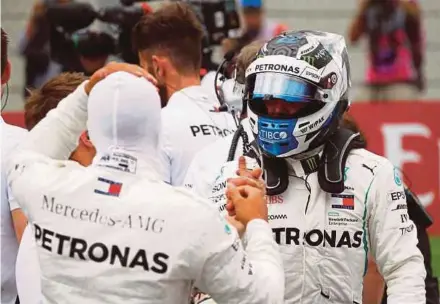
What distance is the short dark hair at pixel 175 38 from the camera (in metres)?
6.12

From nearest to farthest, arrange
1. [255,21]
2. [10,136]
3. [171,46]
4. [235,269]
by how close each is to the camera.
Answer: [235,269] → [10,136] → [171,46] → [255,21]

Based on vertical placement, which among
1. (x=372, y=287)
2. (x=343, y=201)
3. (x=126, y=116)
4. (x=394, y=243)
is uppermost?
(x=126, y=116)

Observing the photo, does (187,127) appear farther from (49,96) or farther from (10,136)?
(10,136)

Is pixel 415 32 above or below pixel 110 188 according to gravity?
below

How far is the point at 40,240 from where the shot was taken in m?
3.49

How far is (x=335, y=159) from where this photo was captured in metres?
4.25

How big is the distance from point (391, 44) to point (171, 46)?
6.97m

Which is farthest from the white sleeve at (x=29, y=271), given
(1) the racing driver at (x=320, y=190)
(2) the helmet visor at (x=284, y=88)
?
(2) the helmet visor at (x=284, y=88)

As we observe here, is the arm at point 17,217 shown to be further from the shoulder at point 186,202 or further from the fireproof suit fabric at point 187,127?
the shoulder at point 186,202

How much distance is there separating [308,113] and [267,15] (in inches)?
344

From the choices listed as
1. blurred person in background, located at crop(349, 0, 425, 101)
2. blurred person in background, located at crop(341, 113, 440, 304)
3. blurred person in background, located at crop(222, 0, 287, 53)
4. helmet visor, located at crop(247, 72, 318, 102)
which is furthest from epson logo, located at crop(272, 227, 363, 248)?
blurred person in background, located at crop(349, 0, 425, 101)

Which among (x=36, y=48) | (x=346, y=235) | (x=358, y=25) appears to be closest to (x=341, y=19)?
(x=358, y=25)

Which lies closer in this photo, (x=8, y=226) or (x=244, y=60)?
(x=8, y=226)

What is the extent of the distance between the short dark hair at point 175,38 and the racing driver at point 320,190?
5.99 ft
